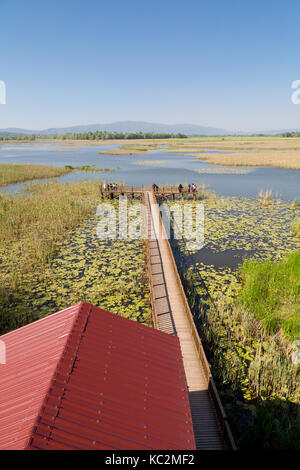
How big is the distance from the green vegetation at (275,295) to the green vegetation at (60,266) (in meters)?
5.36

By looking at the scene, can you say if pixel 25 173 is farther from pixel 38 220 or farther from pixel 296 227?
pixel 296 227

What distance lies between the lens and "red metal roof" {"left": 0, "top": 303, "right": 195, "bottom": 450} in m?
4.05

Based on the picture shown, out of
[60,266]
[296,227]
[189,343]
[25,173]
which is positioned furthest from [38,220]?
[25,173]

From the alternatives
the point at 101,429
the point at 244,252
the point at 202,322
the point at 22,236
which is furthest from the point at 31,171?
the point at 101,429

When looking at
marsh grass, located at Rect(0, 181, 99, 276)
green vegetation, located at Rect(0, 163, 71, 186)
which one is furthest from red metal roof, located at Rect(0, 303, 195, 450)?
green vegetation, located at Rect(0, 163, 71, 186)

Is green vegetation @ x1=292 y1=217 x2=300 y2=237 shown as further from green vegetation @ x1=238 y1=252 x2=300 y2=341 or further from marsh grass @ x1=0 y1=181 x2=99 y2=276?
marsh grass @ x1=0 y1=181 x2=99 y2=276

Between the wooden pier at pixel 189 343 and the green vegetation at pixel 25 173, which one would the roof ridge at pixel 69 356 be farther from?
the green vegetation at pixel 25 173

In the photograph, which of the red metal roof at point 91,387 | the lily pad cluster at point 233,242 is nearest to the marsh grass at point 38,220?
the lily pad cluster at point 233,242

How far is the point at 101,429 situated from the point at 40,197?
3201 cm

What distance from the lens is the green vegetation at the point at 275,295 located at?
10.9 m

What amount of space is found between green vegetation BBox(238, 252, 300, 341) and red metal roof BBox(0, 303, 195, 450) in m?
6.38

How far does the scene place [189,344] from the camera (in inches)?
386

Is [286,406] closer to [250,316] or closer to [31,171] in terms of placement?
[250,316]
